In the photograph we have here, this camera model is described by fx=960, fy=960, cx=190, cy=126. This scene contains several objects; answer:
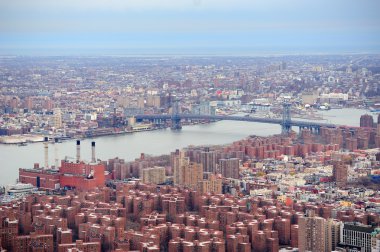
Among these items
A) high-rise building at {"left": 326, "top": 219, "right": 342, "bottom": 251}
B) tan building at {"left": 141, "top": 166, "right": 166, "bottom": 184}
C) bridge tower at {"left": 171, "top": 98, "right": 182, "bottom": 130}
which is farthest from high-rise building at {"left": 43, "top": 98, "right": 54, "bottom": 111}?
high-rise building at {"left": 326, "top": 219, "right": 342, "bottom": 251}

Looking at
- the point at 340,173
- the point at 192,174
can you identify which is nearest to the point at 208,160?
the point at 192,174

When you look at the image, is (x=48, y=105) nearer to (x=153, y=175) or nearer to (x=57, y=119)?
(x=57, y=119)

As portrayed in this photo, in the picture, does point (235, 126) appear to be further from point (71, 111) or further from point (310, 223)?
point (310, 223)

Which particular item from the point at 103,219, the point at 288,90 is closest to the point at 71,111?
the point at 288,90

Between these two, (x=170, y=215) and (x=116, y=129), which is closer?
(x=170, y=215)

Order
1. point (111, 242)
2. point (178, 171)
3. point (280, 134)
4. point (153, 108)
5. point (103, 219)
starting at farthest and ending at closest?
1. point (153, 108)
2. point (280, 134)
3. point (178, 171)
4. point (103, 219)
5. point (111, 242)

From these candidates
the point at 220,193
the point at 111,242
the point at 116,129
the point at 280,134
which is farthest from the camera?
the point at 116,129
